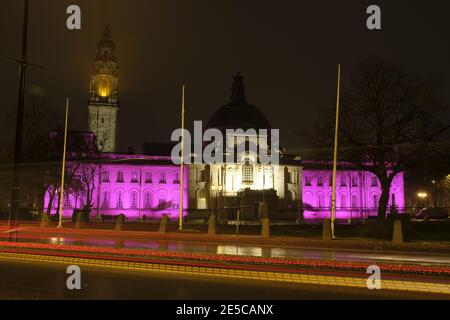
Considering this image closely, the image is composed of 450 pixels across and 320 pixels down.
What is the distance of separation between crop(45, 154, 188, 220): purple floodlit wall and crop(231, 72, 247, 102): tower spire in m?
21.1

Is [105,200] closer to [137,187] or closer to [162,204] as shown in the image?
[137,187]

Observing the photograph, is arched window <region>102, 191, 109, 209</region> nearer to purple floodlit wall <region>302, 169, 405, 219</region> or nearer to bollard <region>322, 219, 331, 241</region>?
purple floodlit wall <region>302, 169, 405, 219</region>

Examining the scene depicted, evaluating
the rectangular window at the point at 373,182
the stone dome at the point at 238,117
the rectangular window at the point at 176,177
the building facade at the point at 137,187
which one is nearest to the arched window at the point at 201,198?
the building facade at the point at 137,187

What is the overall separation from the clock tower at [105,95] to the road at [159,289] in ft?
293

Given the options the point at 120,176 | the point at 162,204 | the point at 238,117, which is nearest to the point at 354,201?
the point at 238,117

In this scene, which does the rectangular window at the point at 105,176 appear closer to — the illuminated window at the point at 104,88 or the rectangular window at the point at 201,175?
the illuminated window at the point at 104,88

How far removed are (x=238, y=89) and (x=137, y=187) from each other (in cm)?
3134

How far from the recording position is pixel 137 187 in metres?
94.1

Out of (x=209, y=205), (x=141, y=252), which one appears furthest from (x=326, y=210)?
(x=141, y=252)

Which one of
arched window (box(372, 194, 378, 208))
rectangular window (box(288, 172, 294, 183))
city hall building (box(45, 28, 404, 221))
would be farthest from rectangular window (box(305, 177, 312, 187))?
arched window (box(372, 194, 378, 208))

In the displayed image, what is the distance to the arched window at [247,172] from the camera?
88988 millimetres

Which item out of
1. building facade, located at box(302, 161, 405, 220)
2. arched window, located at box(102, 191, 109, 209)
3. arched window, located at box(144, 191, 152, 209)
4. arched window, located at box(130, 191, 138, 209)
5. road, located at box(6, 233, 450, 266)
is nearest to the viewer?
road, located at box(6, 233, 450, 266)

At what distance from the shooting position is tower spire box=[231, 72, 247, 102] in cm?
10306
